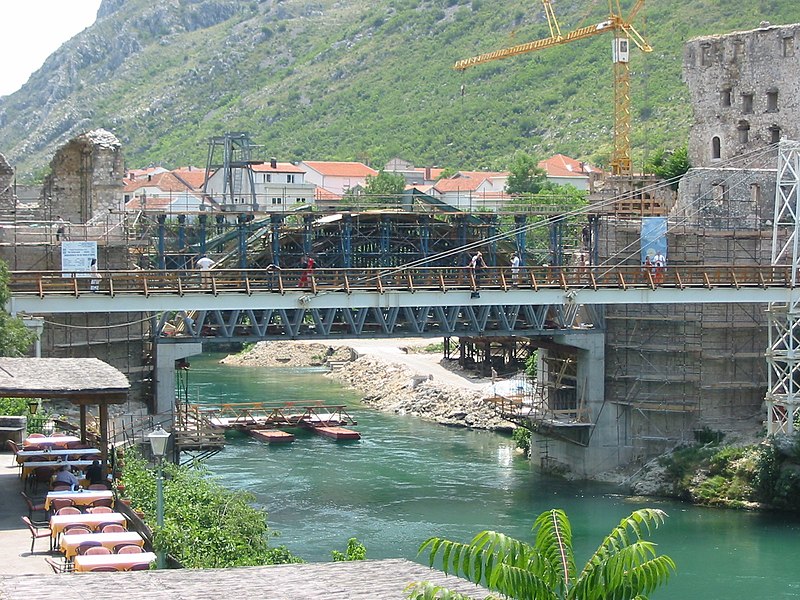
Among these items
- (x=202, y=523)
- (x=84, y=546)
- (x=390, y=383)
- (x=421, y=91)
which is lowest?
(x=390, y=383)

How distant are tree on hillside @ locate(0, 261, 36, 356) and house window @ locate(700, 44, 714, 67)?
104ft

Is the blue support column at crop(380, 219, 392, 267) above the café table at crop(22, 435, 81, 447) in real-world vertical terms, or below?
above

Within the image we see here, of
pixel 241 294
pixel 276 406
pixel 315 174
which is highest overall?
pixel 315 174

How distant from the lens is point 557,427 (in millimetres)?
51250

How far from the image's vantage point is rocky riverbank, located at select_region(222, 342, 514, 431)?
65.9 metres

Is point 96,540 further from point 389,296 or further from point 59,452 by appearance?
point 389,296

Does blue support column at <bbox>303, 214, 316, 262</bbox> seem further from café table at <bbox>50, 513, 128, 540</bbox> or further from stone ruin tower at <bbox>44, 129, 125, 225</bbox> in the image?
café table at <bbox>50, 513, 128, 540</bbox>

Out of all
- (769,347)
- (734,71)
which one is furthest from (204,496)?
(734,71)

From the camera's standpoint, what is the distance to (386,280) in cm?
4916

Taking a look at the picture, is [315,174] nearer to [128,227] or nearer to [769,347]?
[128,227]

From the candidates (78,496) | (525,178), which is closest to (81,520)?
(78,496)

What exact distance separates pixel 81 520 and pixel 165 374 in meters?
23.1

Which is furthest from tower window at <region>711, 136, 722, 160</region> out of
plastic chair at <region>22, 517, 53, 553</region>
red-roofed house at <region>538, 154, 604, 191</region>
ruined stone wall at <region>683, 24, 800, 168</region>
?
red-roofed house at <region>538, 154, 604, 191</region>

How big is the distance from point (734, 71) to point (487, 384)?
18465 mm
